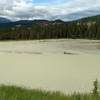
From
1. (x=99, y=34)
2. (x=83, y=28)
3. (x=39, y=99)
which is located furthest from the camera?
(x=83, y=28)

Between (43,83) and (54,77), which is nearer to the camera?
(43,83)

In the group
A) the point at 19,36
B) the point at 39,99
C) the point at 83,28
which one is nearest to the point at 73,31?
the point at 83,28

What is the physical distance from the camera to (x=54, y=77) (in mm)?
15508

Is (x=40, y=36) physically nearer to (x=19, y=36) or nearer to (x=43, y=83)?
(x=19, y=36)

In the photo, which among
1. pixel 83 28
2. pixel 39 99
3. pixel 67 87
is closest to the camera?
pixel 39 99

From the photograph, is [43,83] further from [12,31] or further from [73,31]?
[12,31]

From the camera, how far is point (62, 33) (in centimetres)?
10025

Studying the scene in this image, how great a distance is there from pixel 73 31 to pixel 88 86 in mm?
86617

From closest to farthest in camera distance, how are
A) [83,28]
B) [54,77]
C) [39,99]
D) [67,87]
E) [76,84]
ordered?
[39,99], [67,87], [76,84], [54,77], [83,28]

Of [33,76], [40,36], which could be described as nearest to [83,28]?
[40,36]

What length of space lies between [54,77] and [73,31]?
84.2 m

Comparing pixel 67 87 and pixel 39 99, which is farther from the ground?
pixel 39 99

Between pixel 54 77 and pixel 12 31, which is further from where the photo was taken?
pixel 12 31

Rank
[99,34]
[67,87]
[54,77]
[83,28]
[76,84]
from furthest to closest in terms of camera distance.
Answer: [83,28]
[99,34]
[54,77]
[76,84]
[67,87]
